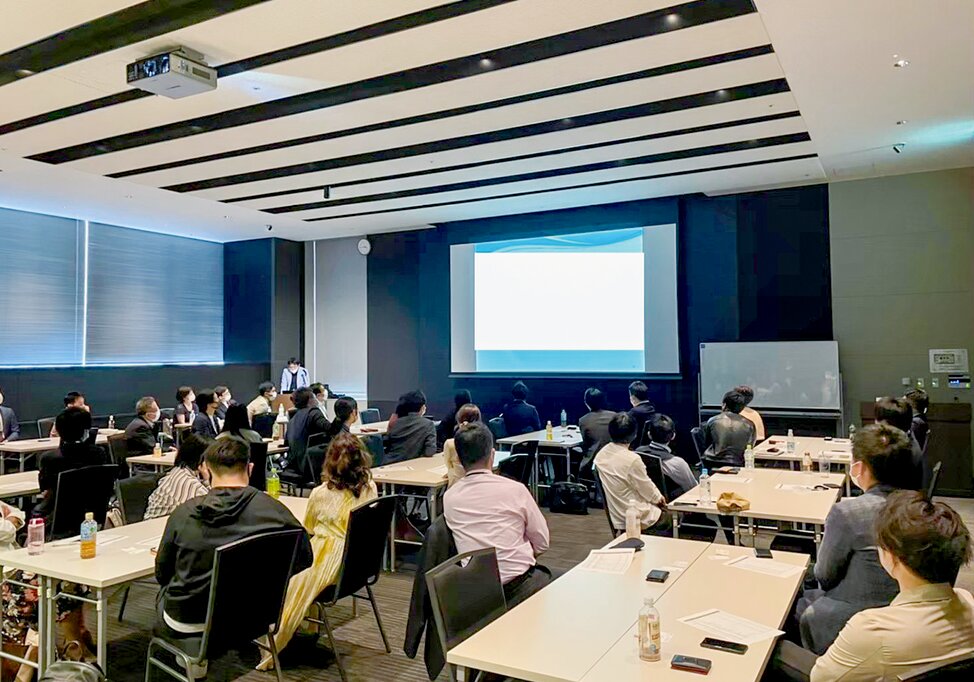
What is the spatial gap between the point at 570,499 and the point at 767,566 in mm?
4432

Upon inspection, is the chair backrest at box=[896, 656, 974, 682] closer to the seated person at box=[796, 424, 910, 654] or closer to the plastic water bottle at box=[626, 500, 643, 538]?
the seated person at box=[796, 424, 910, 654]

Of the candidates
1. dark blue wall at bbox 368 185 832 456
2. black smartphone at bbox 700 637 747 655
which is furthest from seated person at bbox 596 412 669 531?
dark blue wall at bbox 368 185 832 456

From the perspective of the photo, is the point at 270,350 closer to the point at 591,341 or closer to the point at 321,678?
the point at 591,341

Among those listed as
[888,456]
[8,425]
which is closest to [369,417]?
[8,425]

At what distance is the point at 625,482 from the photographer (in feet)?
13.9

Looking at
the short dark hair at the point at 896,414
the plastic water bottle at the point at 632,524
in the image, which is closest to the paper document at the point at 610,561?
the plastic water bottle at the point at 632,524

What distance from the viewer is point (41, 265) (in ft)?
32.3

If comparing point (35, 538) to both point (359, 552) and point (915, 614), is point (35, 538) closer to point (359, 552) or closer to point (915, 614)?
point (359, 552)

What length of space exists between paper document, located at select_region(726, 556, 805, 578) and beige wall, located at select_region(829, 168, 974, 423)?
635cm

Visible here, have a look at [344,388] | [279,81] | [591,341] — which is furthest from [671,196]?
[344,388]

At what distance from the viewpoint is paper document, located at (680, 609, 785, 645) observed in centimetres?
214

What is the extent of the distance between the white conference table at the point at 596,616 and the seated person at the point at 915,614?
31cm

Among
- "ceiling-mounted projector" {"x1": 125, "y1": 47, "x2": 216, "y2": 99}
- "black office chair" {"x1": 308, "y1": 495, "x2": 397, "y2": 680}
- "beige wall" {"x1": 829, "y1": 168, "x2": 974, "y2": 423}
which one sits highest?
"ceiling-mounted projector" {"x1": 125, "y1": 47, "x2": 216, "y2": 99}

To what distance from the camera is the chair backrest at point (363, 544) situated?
134 inches
